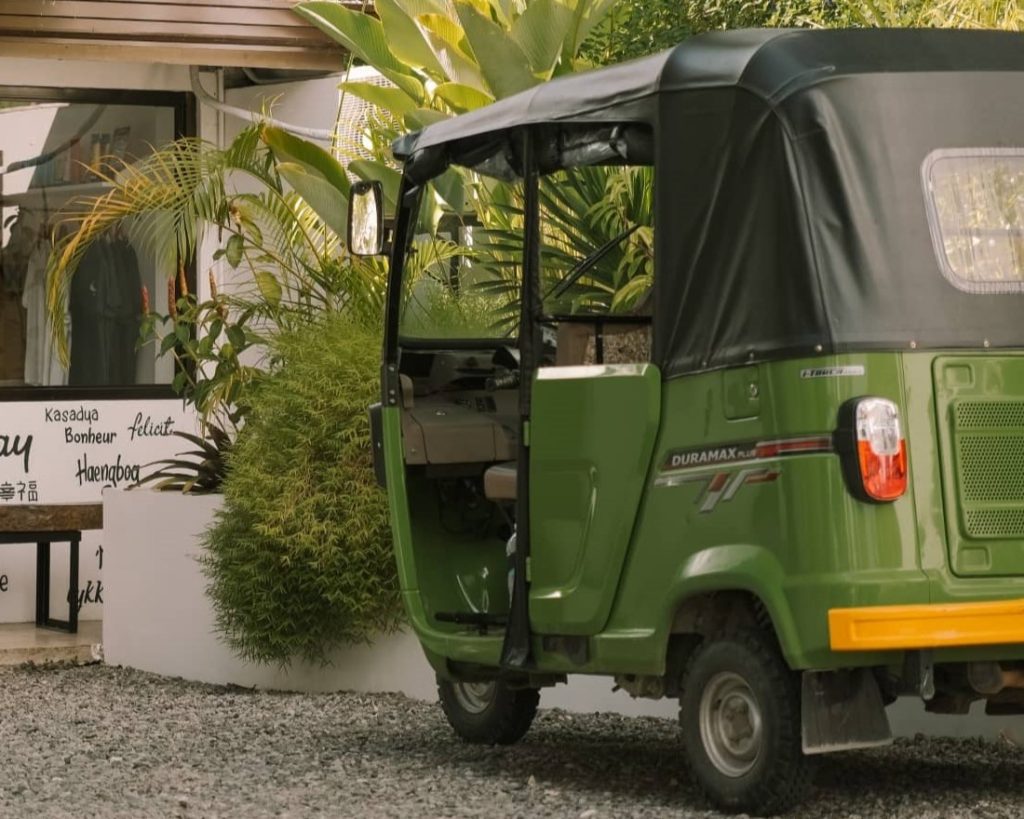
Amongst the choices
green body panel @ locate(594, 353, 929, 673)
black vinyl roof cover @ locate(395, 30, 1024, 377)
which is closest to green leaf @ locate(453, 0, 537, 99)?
black vinyl roof cover @ locate(395, 30, 1024, 377)

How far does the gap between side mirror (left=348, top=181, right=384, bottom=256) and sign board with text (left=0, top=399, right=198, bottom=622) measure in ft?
17.4

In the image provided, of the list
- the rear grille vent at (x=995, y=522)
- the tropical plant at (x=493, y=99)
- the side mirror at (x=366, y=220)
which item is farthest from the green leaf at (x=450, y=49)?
the rear grille vent at (x=995, y=522)

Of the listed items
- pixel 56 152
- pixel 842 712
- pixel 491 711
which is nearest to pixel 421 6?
pixel 56 152

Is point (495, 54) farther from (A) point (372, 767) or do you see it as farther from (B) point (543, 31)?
(A) point (372, 767)

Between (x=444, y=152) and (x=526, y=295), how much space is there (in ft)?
2.85

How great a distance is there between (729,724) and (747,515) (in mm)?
706

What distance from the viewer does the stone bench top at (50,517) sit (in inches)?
454

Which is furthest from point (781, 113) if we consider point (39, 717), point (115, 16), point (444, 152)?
point (115, 16)

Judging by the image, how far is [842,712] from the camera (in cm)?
582

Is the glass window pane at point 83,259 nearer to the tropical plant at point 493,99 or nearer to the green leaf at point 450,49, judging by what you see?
the tropical plant at point 493,99

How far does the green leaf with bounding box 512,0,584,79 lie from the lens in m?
9.88

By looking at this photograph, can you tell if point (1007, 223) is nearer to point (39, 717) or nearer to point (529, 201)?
point (529, 201)

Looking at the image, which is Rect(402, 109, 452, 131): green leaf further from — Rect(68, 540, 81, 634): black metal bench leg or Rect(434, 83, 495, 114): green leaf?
Rect(68, 540, 81, 634): black metal bench leg

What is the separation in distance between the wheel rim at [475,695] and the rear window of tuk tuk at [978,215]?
9.10 feet
